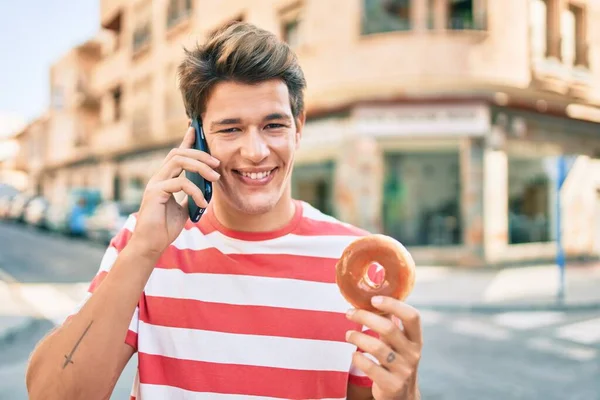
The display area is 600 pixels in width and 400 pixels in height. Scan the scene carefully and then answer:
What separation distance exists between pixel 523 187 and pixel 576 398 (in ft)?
41.7

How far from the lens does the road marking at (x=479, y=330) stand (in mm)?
7219

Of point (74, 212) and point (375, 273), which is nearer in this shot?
point (375, 273)

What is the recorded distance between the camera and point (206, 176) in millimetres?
1592

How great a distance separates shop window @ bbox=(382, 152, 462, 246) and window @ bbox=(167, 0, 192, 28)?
40.5 feet

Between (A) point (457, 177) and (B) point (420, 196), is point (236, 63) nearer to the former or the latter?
(A) point (457, 177)

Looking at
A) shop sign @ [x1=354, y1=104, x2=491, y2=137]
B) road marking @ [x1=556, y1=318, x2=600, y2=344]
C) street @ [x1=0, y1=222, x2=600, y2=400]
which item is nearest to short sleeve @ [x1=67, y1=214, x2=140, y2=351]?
street @ [x1=0, y1=222, x2=600, y2=400]

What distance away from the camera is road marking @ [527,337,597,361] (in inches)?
247

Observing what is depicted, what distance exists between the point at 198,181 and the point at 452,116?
1327 cm

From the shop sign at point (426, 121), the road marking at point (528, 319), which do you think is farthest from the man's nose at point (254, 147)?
the shop sign at point (426, 121)

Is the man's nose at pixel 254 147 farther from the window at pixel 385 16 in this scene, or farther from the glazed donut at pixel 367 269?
the window at pixel 385 16

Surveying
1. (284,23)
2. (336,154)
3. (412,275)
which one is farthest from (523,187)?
(412,275)

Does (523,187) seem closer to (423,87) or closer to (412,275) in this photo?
(423,87)

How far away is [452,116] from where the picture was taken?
45.9ft

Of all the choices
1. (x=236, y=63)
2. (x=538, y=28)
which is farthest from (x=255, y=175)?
(x=538, y=28)
